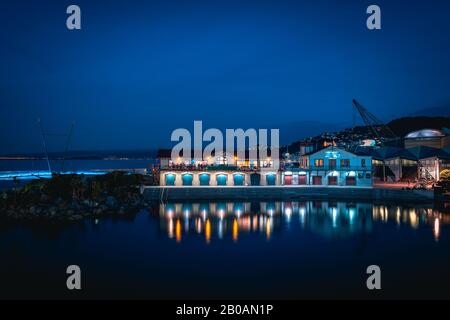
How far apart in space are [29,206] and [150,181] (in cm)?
1603

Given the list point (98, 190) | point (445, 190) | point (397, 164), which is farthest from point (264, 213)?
point (397, 164)

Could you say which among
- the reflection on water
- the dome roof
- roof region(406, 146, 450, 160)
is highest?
the dome roof

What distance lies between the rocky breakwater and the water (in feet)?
7.54

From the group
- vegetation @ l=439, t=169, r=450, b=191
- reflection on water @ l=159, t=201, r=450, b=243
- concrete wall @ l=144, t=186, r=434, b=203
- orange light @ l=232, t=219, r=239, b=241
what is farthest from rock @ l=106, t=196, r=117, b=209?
vegetation @ l=439, t=169, r=450, b=191

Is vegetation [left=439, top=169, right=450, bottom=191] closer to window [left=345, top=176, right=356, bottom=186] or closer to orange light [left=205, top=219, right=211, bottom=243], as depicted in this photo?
window [left=345, top=176, right=356, bottom=186]

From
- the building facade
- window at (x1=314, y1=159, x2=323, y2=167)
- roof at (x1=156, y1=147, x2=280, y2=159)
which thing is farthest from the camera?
roof at (x1=156, y1=147, x2=280, y2=159)

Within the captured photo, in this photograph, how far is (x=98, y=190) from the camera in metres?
35.6

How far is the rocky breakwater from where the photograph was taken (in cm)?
3093

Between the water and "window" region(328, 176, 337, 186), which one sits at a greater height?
"window" region(328, 176, 337, 186)

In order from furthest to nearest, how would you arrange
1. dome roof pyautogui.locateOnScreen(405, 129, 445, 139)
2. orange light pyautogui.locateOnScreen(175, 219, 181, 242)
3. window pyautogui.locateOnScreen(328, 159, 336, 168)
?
dome roof pyautogui.locateOnScreen(405, 129, 445, 139) → window pyautogui.locateOnScreen(328, 159, 336, 168) → orange light pyautogui.locateOnScreen(175, 219, 181, 242)

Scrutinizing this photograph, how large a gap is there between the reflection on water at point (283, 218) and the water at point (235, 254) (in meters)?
0.08

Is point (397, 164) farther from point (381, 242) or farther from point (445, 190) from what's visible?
point (381, 242)

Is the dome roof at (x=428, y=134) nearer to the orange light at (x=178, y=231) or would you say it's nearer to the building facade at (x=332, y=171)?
the building facade at (x=332, y=171)

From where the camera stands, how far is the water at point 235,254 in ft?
55.2
